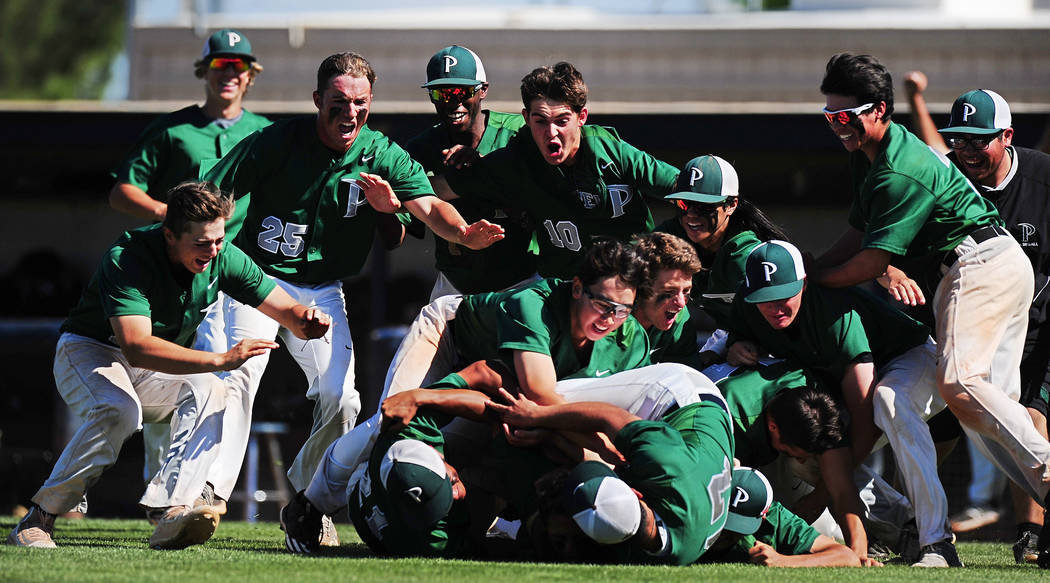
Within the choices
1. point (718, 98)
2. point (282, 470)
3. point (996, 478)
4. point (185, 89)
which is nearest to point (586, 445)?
point (996, 478)

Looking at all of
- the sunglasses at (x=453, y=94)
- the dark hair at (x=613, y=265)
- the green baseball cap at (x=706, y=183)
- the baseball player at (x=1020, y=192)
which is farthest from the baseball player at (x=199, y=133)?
the baseball player at (x=1020, y=192)

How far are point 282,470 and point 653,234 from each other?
21.6 ft

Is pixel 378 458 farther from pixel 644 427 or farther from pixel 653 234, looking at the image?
pixel 653 234

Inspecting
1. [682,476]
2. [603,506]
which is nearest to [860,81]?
[682,476]

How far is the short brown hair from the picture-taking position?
17.7ft

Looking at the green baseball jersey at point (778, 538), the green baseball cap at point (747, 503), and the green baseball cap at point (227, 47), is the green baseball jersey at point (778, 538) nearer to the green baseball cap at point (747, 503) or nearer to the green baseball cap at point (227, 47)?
the green baseball cap at point (747, 503)

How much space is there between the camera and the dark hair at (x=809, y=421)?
5.37 m

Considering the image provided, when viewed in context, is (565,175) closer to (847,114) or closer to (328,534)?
(847,114)

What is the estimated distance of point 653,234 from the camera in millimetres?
5547

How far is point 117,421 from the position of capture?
18.3 feet

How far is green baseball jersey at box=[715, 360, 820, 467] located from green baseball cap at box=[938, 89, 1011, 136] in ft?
4.49

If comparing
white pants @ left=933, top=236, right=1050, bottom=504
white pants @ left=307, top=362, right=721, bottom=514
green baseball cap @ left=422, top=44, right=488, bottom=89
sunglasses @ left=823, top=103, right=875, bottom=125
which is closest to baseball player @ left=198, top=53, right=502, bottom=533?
green baseball cap @ left=422, top=44, right=488, bottom=89

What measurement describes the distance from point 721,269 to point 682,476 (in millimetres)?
1528

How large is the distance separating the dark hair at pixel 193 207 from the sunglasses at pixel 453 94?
1.49 meters
